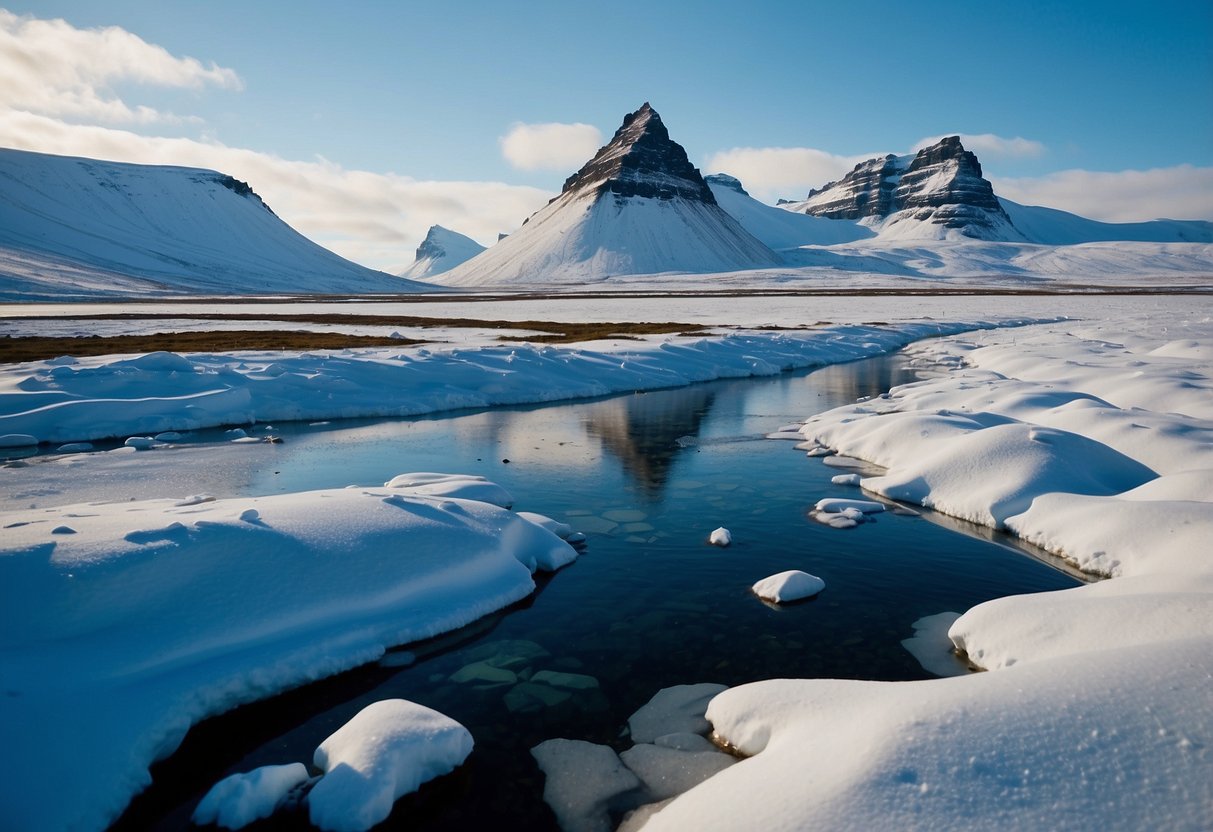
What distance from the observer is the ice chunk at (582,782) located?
5.24 m

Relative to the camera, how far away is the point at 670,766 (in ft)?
18.9

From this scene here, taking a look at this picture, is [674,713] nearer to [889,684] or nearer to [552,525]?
[889,684]

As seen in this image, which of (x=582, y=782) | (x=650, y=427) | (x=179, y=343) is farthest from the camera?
(x=179, y=343)

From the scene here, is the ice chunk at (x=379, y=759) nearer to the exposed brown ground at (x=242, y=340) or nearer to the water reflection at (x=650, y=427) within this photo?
the water reflection at (x=650, y=427)

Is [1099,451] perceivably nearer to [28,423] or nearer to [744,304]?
[28,423]

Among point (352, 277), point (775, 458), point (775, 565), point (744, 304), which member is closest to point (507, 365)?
point (775, 458)

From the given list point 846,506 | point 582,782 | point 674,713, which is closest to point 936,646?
point 674,713

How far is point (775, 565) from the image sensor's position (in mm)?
9914

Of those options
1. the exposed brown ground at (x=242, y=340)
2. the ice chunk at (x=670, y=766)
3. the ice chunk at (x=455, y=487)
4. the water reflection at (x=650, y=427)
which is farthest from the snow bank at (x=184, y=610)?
the exposed brown ground at (x=242, y=340)

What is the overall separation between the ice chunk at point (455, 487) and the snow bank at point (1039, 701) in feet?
21.5

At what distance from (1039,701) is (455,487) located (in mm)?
9139

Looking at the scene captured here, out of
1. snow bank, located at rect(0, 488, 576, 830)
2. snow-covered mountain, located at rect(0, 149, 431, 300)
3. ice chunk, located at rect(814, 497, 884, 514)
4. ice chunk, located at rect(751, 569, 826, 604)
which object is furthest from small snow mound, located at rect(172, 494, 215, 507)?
snow-covered mountain, located at rect(0, 149, 431, 300)

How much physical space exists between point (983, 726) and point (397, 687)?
5.22m

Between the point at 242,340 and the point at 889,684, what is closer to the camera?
the point at 889,684
